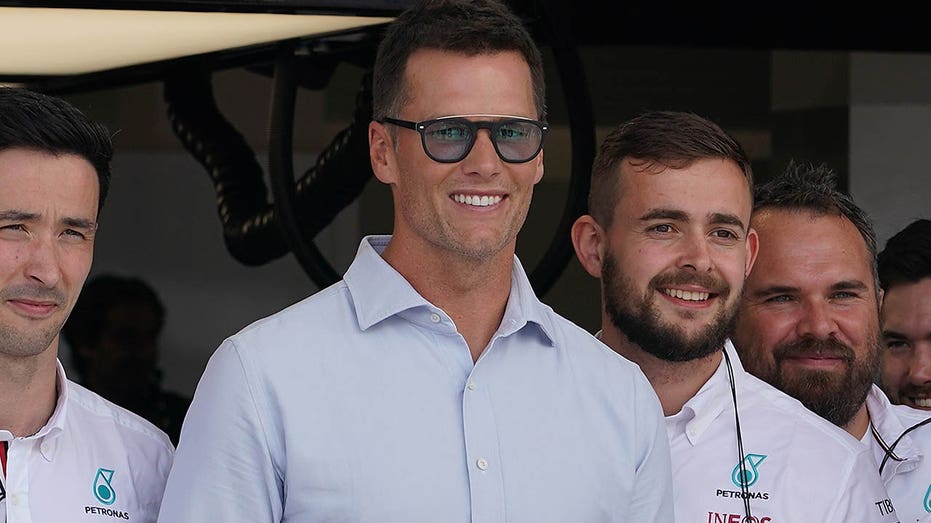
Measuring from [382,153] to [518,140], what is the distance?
219mm

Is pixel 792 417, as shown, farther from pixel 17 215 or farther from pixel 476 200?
pixel 17 215

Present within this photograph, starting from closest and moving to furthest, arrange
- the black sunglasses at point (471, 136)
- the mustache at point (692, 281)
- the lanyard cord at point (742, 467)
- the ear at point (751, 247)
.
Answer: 1. the black sunglasses at point (471, 136)
2. the lanyard cord at point (742, 467)
3. the mustache at point (692, 281)
4. the ear at point (751, 247)

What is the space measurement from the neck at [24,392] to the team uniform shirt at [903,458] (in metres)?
1.63

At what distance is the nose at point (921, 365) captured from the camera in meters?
3.46

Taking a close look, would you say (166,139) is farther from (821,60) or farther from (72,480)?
(72,480)

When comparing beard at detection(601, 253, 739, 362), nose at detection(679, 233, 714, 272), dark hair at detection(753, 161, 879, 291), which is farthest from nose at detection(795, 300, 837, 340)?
nose at detection(679, 233, 714, 272)

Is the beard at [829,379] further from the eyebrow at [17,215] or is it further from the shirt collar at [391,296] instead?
the eyebrow at [17,215]

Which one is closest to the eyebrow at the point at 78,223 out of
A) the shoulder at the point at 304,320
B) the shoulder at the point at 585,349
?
the shoulder at the point at 304,320

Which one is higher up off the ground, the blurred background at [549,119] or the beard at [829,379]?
the blurred background at [549,119]

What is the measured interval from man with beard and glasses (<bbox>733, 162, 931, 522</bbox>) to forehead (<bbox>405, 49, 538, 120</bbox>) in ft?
3.44

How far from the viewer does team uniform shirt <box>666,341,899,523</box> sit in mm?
2635

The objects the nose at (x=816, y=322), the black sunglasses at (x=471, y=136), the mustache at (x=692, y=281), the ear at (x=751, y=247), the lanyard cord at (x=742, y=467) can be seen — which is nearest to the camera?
the black sunglasses at (x=471, y=136)

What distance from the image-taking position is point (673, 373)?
2.80 metres

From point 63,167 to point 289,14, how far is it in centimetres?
151
